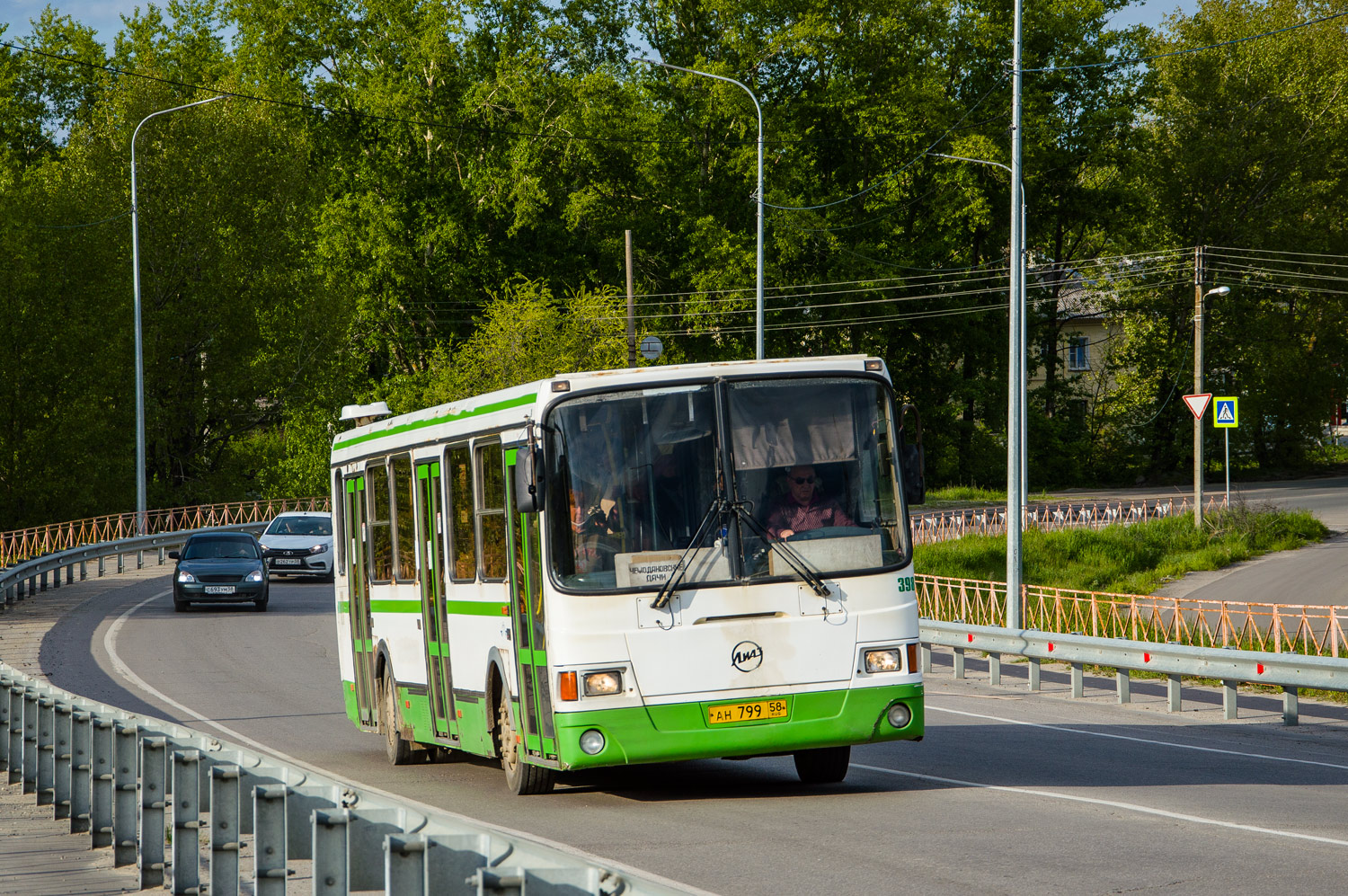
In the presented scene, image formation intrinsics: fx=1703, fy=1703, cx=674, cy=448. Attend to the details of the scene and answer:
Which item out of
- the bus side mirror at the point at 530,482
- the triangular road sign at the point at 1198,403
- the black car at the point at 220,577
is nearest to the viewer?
the bus side mirror at the point at 530,482

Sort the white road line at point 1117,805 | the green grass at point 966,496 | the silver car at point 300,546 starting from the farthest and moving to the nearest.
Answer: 1. the green grass at point 966,496
2. the silver car at point 300,546
3. the white road line at point 1117,805

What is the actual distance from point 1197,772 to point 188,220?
176 ft

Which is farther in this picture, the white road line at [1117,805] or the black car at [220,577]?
the black car at [220,577]

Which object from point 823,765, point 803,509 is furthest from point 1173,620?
point 803,509

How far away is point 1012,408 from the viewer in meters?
22.3

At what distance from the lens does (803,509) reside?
10.8 metres

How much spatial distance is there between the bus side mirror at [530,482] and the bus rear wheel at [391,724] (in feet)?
13.7

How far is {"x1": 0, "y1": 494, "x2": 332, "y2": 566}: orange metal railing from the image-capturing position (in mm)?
43228

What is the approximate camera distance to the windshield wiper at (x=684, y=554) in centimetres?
1046

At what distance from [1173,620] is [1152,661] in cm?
803

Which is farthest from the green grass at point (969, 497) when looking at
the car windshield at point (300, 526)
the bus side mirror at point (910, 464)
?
the bus side mirror at point (910, 464)

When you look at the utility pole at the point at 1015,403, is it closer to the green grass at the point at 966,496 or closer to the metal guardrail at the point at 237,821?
the metal guardrail at the point at 237,821

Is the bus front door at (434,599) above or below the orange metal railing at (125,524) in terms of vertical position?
above

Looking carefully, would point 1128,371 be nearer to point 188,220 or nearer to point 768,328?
point 768,328
